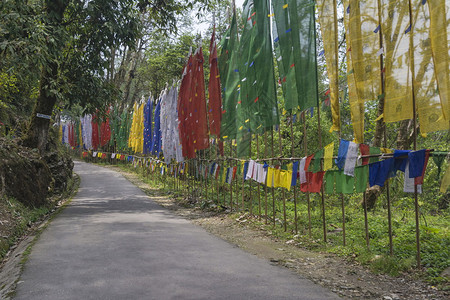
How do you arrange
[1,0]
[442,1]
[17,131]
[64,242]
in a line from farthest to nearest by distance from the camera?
[17,131] < [1,0] < [64,242] < [442,1]

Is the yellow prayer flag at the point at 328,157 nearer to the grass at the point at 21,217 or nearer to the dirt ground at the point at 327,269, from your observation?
the dirt ground at the point at 327,269

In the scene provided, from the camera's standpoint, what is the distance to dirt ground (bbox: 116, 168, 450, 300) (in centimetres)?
439

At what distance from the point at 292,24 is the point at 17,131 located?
13.8m

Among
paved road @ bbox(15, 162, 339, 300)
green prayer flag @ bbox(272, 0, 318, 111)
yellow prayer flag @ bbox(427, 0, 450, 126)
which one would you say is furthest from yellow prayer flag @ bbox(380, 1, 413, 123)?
paved road @ bbox(15, 162, 339, 300)

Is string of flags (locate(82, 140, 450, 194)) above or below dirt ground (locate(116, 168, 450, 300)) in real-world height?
above

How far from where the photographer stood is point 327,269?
538 cm

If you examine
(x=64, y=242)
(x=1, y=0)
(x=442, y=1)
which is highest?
(x=1, y=0)

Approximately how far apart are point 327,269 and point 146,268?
7.62 ft

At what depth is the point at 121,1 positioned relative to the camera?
39.3ft

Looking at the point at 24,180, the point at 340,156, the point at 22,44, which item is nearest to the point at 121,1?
the point at 22,44

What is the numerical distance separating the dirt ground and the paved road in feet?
0.88

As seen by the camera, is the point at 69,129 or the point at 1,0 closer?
the point at 1,0

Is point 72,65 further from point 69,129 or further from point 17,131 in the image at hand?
point 69,129

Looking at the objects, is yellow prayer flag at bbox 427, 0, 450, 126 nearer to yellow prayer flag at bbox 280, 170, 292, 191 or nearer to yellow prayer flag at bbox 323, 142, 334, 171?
yellow prayer flag at bbox 323, 142, 334, 171
